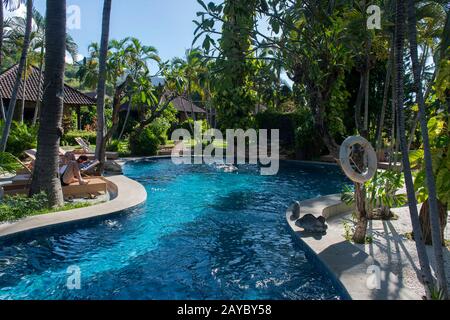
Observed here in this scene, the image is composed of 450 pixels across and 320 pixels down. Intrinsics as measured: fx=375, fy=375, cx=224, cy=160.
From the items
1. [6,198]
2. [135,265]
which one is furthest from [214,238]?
[6,198]

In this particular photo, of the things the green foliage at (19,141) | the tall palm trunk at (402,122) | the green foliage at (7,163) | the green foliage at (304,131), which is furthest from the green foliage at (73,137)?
the tall palm trunk at (402,122)

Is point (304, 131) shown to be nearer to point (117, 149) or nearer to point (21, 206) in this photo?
point (117, 149)

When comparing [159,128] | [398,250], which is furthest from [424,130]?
[159,128]

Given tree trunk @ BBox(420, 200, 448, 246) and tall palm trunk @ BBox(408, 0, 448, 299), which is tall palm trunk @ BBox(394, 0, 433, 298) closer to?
tall palm trunk @ BBox(408, 0, 448, 299)

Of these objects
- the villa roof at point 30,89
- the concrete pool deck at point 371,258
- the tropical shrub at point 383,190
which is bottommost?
the concrete pool deck at point 371,258

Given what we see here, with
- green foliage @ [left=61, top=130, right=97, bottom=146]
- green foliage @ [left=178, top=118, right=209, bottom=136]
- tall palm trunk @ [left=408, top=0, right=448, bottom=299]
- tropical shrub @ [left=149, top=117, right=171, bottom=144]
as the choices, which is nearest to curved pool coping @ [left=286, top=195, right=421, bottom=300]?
tall palm trunk @ [left=408, top=0, right=448, bottom=299]

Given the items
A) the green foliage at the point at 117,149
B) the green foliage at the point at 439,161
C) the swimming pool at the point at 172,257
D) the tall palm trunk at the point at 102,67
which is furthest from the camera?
the green foliage at the point at 117,149

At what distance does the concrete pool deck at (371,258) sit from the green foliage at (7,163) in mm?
7478

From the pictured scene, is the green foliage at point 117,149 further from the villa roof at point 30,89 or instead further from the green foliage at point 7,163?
the green foliage at point 7,163

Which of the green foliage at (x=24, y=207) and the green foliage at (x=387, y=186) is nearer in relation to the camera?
the green foliage at (x=387, y=186)

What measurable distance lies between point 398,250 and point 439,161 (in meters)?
2.99

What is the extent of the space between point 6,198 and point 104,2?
31.3 ft

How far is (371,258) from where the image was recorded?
6527 mm

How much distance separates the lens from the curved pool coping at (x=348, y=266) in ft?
16.5
